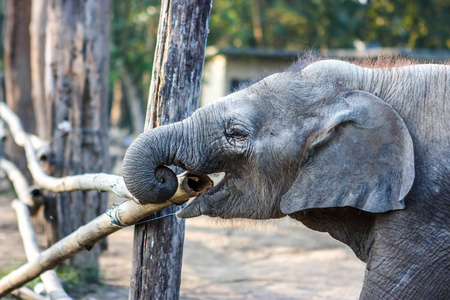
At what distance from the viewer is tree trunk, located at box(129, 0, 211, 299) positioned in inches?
138

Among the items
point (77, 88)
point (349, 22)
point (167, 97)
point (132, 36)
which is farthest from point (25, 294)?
point (349, 22)

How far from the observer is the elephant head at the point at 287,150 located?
106 inches

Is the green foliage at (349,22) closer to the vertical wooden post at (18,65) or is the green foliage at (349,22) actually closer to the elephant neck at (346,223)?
the vertical wooden post at (18,65)

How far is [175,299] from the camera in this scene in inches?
144

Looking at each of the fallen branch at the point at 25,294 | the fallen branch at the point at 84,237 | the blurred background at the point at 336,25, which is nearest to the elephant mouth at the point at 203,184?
the fallen branch at the point at 84,237

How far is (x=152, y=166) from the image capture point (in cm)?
285

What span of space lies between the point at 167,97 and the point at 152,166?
0.78 m

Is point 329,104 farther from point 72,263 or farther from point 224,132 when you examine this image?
point 72,263

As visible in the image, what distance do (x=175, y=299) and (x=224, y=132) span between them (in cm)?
130

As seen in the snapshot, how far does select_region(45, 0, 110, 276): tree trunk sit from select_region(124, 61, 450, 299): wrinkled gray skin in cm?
309

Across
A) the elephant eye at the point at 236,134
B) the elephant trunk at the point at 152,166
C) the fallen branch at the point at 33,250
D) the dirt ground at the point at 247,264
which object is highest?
the elephant eye at the point at 236,134

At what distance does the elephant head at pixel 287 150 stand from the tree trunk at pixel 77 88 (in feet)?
10.1

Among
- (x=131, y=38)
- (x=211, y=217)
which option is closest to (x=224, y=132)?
(x=211, y=217)

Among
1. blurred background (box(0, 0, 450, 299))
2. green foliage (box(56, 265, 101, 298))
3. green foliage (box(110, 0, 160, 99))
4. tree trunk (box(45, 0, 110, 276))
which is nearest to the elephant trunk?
blurred background (box(0, 0, 450, 299))
